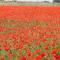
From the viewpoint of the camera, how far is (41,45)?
6375mm

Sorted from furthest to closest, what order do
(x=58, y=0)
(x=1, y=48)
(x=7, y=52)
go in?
(x=58, y=0)
(x=1, y=48)
(x=7, y=52)

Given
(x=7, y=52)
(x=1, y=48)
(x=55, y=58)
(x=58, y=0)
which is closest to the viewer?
(x=55, y=58)

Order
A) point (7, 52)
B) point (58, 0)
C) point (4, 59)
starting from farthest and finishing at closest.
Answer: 1. point (58, 0)
2. point (7, 52)
3. point (4, 59)

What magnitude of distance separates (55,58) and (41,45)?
85.1 inches

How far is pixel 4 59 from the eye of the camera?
15.8ft

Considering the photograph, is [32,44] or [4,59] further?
[32,44]

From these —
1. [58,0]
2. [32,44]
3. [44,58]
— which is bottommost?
[58,0]

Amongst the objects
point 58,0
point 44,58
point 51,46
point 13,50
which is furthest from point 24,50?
point 58,0

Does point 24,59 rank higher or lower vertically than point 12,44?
higher

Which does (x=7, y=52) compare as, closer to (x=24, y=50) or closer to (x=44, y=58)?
(x=24, y=50)

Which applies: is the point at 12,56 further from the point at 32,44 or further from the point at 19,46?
the point at 32,44

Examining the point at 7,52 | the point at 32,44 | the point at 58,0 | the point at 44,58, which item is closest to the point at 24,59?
the point at 44,58

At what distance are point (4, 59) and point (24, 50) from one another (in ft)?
3.01

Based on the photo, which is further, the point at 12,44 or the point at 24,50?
the point at 12,44
